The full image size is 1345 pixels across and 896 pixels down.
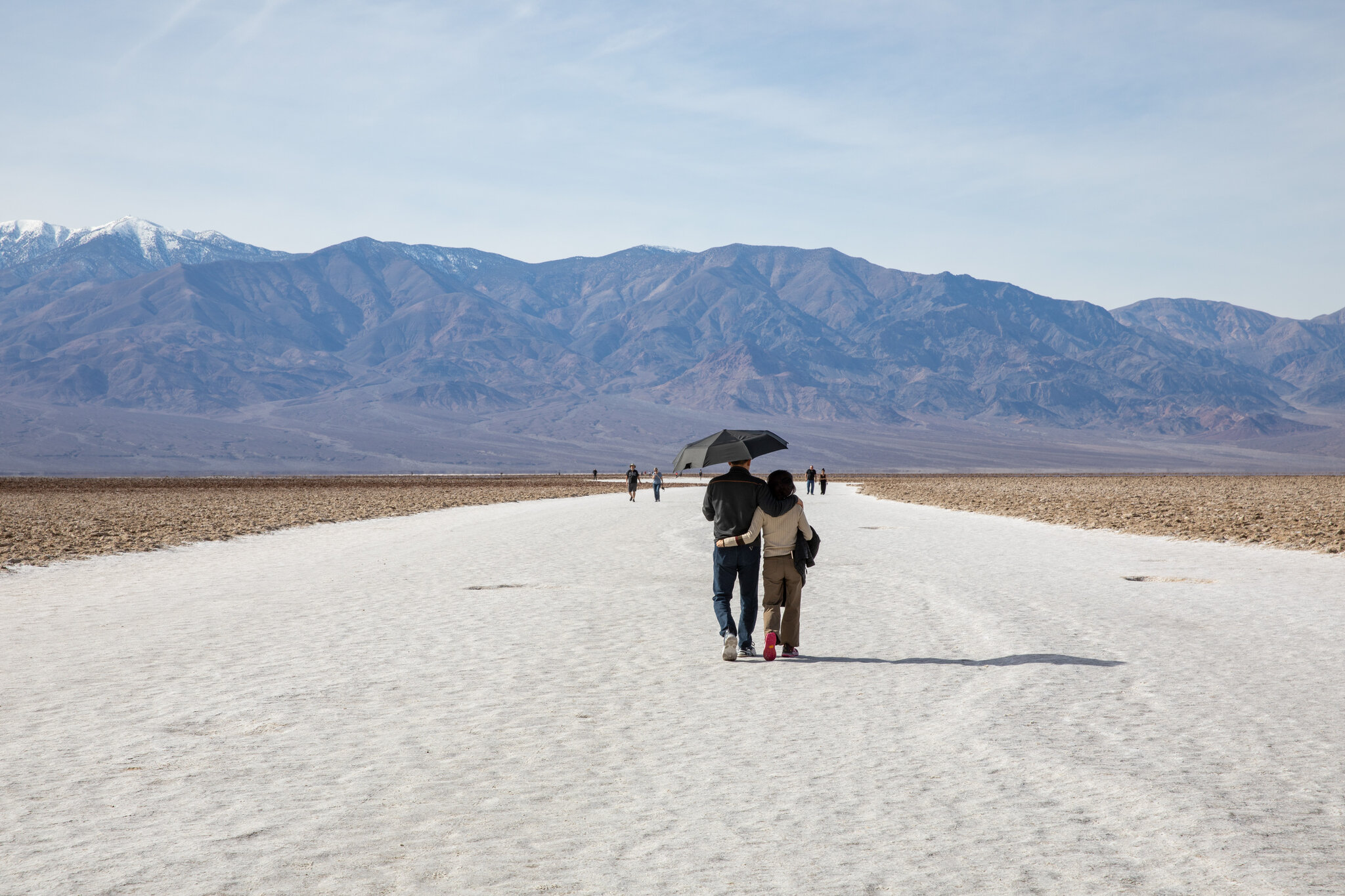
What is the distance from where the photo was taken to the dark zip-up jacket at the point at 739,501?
8.85 metres

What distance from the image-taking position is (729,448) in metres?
9.03

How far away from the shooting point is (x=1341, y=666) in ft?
29.2

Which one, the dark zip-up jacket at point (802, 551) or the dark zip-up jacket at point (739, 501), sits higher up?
the dark zip-up jacket at point (739, 501)

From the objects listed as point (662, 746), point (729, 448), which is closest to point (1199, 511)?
point (729, 448)

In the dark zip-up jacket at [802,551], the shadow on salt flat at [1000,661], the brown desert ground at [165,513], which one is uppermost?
the dark zip-up jacket at [802,551]

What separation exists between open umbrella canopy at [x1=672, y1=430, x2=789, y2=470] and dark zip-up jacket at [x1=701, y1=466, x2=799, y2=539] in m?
Result: 0.14

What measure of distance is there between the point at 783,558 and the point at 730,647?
3.07ft

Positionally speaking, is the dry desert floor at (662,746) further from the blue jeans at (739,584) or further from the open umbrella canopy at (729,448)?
the open umbrella canopy at (729,448)

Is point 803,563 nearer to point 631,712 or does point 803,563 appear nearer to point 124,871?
point 631,712

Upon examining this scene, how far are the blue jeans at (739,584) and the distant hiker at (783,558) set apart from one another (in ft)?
0.33

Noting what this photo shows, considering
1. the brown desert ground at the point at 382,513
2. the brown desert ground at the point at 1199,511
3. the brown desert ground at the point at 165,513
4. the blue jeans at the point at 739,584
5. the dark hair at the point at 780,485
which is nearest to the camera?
the dark hair at the point at 780,485

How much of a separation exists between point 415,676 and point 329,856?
393cm

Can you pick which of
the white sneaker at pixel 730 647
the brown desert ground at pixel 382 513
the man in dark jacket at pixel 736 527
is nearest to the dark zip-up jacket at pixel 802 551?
the man in dark jacket at pixel 736 527

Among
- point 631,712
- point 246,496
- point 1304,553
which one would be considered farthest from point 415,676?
point 246,496
